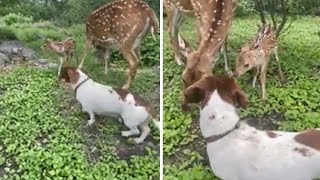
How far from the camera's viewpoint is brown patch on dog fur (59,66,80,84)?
6.52 ft

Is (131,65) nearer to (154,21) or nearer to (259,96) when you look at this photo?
(154,21)

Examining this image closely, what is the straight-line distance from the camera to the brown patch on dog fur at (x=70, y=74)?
199cm

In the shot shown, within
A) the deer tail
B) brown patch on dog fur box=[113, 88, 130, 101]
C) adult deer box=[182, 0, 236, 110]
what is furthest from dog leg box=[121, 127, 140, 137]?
the deer tail

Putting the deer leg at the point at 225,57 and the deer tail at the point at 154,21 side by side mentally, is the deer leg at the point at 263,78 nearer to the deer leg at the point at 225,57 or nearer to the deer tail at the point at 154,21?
the deer leg at the point at 225,57

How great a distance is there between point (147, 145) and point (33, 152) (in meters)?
0.35

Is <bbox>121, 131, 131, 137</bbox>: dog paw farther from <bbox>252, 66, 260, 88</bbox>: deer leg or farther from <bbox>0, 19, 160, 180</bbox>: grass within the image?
<bbox>252, 66, 260, 88</bbox>: deer leg

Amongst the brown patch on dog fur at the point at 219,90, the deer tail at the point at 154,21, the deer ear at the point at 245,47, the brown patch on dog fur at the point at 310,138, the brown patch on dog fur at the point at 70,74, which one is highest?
the deer tail at the point at 154,21

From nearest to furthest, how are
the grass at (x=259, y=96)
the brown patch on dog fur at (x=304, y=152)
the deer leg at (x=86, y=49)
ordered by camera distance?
Result: the brown patch on dog fur at (x=304, y=152) → the grass at (x=259, y=96) → the deer leg at (x=86, y=49)

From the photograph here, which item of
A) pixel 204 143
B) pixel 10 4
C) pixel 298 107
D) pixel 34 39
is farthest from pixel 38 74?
pixel 298 107

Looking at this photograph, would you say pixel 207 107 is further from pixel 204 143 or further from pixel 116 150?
pixel 116 150

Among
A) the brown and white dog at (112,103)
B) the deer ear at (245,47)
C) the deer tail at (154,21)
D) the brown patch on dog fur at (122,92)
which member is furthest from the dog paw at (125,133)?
the deer ear at (245,47)

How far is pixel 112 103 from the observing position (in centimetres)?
197

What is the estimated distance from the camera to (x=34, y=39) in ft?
6.59

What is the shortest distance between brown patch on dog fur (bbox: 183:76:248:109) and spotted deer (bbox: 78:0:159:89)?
28 centimetres
